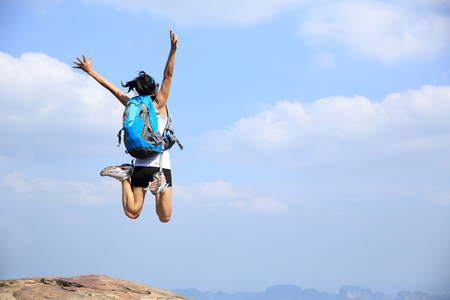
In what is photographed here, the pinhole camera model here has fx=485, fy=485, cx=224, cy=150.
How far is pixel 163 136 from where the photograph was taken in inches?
398

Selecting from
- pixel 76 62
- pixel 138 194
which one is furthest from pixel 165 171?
pixel 76 62

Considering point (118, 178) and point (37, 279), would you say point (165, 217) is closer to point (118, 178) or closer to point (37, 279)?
point (118, 178)

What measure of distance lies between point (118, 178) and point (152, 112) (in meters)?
1.51

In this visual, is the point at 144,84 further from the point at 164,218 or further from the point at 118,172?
the point at 164,218

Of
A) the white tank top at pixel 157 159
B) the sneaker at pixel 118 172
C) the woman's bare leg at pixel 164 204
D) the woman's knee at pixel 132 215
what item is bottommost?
the woman's knee at pixel 132 215

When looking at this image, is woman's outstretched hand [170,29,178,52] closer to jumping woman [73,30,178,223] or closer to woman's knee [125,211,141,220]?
jumping woman [73,30,178,223]

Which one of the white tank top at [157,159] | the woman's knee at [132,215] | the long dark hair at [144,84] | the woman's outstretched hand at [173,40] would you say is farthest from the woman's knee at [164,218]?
the woman's outstretched hand at [173,40]

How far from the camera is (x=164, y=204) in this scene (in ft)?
32.9

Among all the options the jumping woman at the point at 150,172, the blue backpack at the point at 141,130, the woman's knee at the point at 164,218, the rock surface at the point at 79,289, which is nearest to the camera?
the rock surface at the point at 79,289

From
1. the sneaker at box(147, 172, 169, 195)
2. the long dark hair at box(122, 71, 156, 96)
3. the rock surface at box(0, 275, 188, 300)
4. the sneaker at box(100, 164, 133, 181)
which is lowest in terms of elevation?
the rock surface at box(0, 275, 188, 300)

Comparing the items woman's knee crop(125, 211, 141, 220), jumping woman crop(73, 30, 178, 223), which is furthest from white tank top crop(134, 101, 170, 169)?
woman's knee crop(125, 211, 141, 220)

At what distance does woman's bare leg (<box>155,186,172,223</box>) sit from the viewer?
10.00m

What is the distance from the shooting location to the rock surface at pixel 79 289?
860cm

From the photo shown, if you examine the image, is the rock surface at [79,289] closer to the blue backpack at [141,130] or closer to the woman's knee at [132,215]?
the woman's knee at [132,215]
